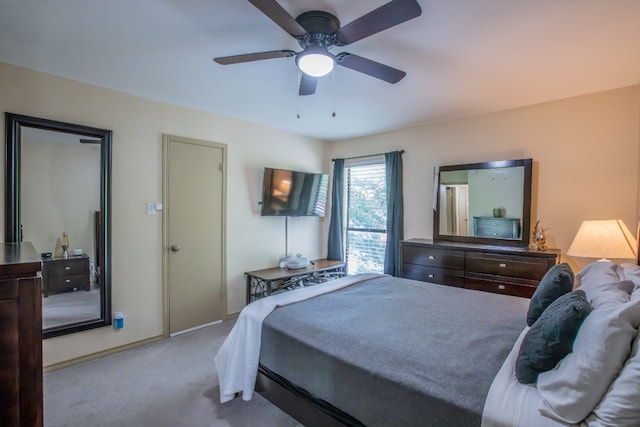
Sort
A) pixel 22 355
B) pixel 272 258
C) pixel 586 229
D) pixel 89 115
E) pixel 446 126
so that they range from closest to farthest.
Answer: pixel 22 355, pixel 586 229, pixel 89 115, pixel 446 126, pixel 272 258

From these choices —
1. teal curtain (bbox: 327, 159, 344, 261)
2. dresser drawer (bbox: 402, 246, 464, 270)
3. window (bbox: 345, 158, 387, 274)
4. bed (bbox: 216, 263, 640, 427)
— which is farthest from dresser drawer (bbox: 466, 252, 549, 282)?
teal curtain (bbox: 327, 159, 344, 261)

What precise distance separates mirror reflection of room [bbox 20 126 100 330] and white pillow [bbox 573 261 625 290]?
400 centimetres

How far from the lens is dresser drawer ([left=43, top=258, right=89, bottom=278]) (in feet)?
9.25

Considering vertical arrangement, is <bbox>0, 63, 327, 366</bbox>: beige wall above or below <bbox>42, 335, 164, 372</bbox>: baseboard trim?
above

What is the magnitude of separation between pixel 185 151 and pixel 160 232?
0.95 m

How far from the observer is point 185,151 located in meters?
3.59

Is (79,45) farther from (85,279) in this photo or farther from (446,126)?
(446,126)

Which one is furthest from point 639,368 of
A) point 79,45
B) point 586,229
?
point 79,45

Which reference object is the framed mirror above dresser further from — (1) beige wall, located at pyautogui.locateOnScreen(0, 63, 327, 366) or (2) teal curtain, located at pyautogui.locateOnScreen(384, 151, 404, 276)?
(1) beige wall, located at pyautogui.locateOnScreen(0, 63, 327, 366)

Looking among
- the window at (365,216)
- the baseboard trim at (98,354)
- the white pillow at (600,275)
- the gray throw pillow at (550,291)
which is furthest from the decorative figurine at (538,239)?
the baseboard trim at (98,354)

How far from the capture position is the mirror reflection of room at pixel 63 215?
2717mm

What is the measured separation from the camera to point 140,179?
3.28 m

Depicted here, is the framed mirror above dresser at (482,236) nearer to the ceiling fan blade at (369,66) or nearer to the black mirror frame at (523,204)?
the black mirror frame at (523,204)

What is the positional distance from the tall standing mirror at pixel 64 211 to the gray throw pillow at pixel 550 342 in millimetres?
3405
